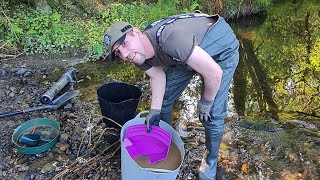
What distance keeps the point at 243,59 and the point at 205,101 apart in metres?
3.41

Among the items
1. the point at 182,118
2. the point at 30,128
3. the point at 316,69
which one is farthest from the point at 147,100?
the point at 316,69

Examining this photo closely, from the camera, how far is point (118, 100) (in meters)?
3.45

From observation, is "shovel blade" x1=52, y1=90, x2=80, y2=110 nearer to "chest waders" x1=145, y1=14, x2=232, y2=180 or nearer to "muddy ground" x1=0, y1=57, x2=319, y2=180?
"muddy ground" x1=0, y1=57, x2=319, y2=180

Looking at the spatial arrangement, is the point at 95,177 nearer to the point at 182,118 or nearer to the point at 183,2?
the point at 182,118

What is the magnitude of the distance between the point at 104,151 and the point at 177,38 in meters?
1.56

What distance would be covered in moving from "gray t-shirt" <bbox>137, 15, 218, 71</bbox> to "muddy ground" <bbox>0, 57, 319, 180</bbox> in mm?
1135

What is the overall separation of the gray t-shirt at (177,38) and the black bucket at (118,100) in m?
0.79

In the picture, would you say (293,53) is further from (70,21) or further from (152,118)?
(152,118)

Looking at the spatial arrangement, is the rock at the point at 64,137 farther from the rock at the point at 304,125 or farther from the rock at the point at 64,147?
the rock at the point at 304,125

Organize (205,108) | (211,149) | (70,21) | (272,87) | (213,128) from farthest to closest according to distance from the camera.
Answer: (70,21) → (272,87) → (211,149) → (213,128) → (205,108)

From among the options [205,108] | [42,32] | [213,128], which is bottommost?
[42,32]

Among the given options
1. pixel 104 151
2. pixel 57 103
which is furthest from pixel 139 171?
pixel 57 103

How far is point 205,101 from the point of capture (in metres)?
2.47

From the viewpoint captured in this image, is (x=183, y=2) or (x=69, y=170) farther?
(x=183, y=2)
